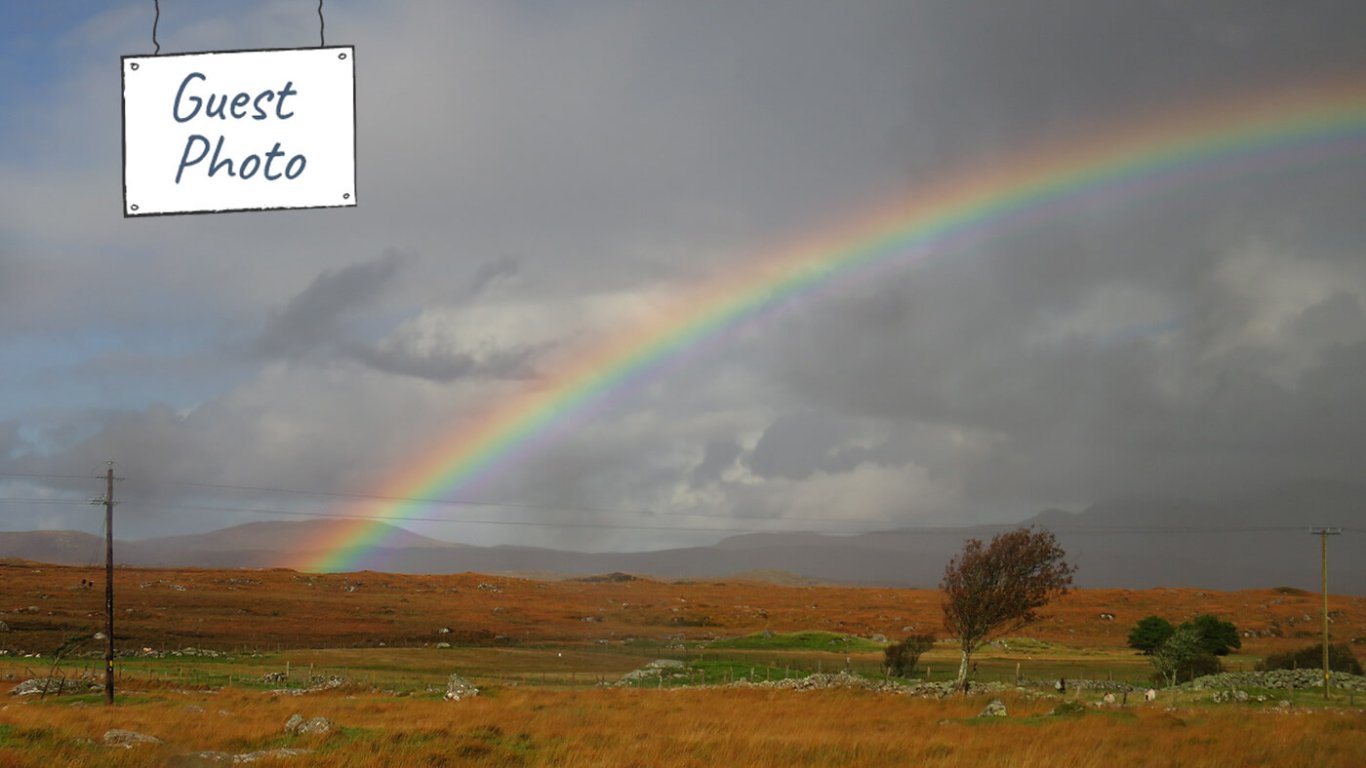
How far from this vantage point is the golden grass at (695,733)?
22391 millimetres

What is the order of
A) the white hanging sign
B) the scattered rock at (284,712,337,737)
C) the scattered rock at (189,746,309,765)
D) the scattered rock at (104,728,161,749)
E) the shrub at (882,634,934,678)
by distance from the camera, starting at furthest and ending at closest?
the shrub at (882,634,934,678) → the scattered rock at (284,712,337,737) → the scattered rock at (104,728,161,749) → the scattered rock at (189,746,309,765) → the white hanging sign

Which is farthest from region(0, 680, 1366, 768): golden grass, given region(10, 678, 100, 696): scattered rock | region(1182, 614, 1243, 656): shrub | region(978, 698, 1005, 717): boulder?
region(1182, 614, 1243, 656): shrub

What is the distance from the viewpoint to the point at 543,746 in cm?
2605

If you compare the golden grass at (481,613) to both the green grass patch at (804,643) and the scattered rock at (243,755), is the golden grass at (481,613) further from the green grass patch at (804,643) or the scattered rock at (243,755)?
the scattered rock at (243,755)

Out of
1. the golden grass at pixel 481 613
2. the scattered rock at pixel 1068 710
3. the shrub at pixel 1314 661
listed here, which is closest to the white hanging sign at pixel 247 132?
the scattered rock at pixel 1068 710

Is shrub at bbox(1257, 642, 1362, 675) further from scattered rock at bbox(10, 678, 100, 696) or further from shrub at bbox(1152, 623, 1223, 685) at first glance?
scattered rock at bbox(10, 678, 100, 696)

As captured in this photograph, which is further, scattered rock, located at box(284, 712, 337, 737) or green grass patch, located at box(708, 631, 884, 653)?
green grass patch, located at box(708, 631, 884, 653)

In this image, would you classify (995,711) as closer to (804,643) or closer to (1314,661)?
(1314,661)

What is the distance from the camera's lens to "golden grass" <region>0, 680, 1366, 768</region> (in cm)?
2239

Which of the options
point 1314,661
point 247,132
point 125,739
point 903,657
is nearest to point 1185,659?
point 1314,661

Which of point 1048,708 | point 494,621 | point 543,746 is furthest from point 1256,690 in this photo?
point 494,621

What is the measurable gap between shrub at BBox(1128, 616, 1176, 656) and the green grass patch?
2050cm

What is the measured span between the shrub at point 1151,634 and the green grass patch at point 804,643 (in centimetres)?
2050

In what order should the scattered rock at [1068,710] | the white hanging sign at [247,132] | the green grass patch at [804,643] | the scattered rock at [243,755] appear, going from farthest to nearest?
1. the green grass patch at [804,643]
2. the scattered rock at [1068,710]
3. the scattered rock at [243,755]
4. the white hanging sign at [247,132]
